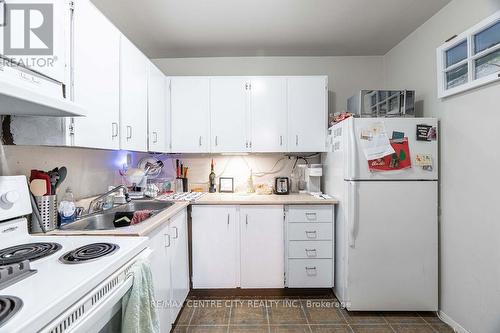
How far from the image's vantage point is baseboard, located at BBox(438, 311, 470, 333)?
1841 millimetres

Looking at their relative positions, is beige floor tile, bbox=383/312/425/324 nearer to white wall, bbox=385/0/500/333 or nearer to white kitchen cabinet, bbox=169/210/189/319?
white wall, bbox=385/0/500/333

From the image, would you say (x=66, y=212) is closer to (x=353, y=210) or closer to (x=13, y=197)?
(x=13, y=197)

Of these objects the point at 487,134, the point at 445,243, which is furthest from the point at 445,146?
the point at 445,243

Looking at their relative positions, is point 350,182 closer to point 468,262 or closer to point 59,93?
point 468,262

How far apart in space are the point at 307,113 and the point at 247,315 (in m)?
1.99

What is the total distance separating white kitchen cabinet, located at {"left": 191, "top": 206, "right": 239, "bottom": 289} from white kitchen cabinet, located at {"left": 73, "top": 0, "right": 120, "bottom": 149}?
1034mm

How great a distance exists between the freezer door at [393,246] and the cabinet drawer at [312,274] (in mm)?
279

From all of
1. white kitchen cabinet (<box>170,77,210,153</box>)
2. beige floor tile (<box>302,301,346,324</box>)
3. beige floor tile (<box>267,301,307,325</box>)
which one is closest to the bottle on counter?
white kitchen cabinet (<box>170,77,210,153</box>)


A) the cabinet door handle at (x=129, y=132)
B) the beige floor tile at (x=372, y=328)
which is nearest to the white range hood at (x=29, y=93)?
the cabinet door handle at (x=129, y=132)

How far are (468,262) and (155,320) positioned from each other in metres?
2.07

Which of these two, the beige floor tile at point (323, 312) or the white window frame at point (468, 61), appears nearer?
the white window frame at point (468, 61)

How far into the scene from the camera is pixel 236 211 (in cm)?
236

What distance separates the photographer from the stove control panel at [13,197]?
113cm

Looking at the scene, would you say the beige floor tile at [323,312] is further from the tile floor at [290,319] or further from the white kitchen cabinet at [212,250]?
the white kitchen cabinet at [212,250]
